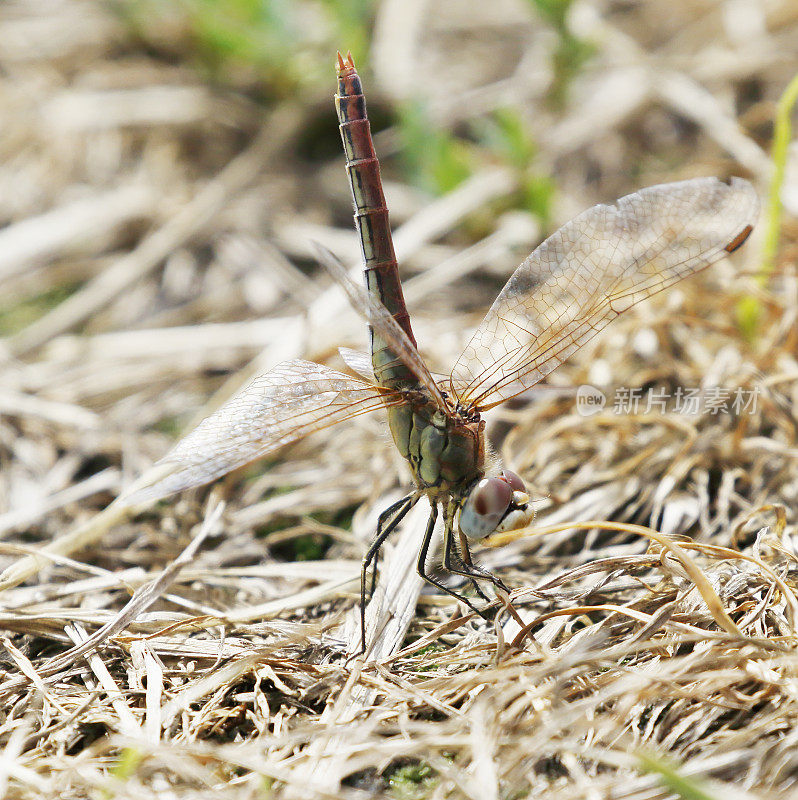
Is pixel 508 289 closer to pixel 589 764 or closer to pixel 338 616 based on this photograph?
pixel 338 616

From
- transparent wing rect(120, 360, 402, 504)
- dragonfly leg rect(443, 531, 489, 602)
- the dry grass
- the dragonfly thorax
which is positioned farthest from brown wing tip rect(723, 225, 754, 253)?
dragonfly leg rect(443, 531, 489, 602)

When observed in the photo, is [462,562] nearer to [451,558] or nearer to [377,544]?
[451,558]

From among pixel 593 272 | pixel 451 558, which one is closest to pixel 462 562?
pixel 451 558

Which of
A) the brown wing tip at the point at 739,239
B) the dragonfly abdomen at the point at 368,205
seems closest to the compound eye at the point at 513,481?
the dragonfly abdomen at the point at 368,205

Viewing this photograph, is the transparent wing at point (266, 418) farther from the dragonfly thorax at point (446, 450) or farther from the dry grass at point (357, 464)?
the dry grass at point (357, 464)

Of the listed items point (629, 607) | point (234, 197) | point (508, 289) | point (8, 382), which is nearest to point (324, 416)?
point (508, 289)

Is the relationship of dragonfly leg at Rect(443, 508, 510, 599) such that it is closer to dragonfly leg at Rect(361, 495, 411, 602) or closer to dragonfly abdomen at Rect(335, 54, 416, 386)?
dragonfly leg at Rect(361, 495, 411, 602)
